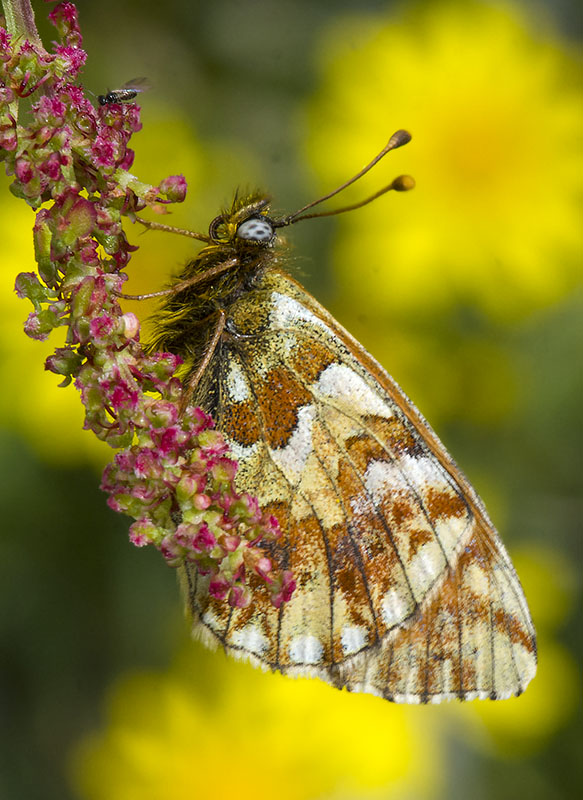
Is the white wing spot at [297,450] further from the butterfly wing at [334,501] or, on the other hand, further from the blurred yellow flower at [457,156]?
the blurred yellow flower at [457,156]

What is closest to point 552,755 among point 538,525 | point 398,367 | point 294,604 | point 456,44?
point 538,525

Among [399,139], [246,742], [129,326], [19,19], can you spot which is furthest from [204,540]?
[246,742]

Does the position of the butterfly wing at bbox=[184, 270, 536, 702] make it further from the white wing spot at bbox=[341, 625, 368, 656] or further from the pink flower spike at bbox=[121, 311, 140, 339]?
the pink flower spike at bbox=[121, 311, 140, 339]

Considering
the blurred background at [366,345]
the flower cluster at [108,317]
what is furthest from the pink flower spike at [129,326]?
the blurred background at [366,345]

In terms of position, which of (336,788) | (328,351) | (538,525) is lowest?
(336,788)

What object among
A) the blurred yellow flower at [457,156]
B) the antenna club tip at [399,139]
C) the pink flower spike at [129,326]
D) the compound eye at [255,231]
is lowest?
the pink flower spike at [129,326]

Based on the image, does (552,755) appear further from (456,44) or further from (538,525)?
(456,44)

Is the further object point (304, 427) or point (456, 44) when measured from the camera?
point (456, 44)

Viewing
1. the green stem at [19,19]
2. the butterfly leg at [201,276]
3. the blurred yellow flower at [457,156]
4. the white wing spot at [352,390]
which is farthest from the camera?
the blurred yellow flower at [457,156]
